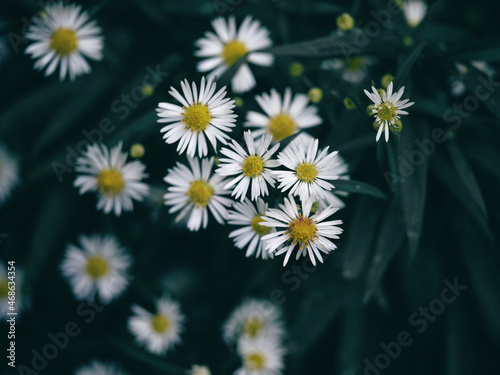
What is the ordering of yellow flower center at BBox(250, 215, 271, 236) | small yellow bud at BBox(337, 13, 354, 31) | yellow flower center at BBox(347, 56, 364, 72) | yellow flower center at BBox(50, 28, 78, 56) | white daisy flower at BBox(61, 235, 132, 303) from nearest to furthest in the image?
yellow flower center at BBox(250, 215, 271, 236) → small yellow bud at BBox(337, 13, 354, 31) → yellow flower center at BBox(50, 28, 78, 56) → yellow flower center at BBox(347, 56, 364, 72) → white daisy flower at BBox(61, 235, 132, 303)

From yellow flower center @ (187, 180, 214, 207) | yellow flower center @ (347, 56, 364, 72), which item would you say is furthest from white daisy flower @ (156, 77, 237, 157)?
yellow flower center @ (347, 56, 364, 72)

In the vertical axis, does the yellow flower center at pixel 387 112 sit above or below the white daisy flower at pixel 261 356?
above

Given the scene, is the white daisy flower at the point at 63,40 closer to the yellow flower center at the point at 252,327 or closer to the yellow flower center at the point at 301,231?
the yellow flower center at the point at 301,231

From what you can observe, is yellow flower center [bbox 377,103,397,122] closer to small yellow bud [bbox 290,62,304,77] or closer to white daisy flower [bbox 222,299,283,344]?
small yellow bud [bbox 290,62,304,77]

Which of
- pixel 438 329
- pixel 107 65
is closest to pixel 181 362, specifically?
pixel 438 329

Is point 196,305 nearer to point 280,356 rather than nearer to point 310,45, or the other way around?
point 280,356

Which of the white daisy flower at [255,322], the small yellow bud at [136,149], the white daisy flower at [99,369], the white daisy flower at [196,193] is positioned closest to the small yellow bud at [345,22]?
the white daisy flower at [196,193]

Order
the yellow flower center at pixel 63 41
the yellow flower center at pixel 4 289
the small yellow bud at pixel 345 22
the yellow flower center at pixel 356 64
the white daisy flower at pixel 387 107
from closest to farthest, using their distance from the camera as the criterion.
Answer: 1. the white daisy flower at pixel 387 107
2. the small yellow bud at pixel 345 22
3. the yellow flower center at pixel 63 41
4. the yellow flower center at pixel 356 64
5. the yellow flower center at pixel 4 289
